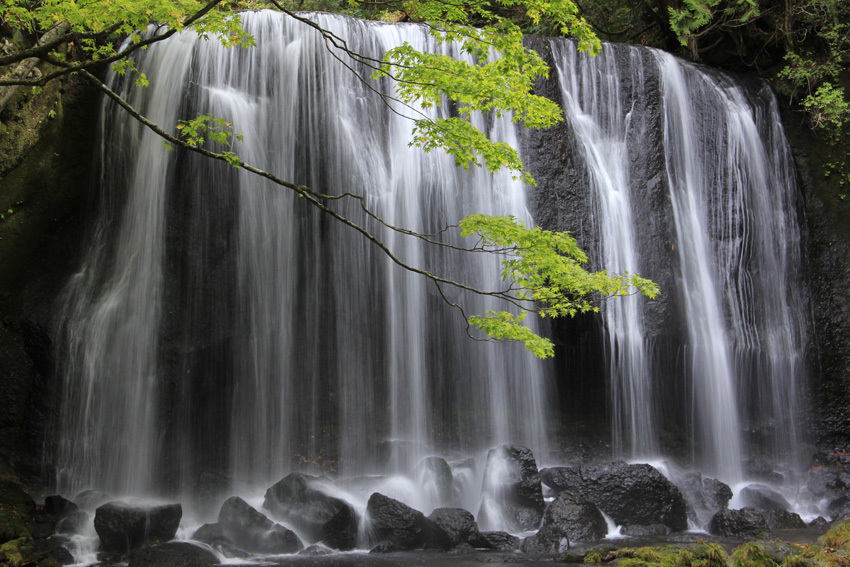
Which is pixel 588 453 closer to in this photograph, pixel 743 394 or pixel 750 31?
pixel 743 394

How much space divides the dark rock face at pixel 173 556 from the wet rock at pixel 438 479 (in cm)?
324

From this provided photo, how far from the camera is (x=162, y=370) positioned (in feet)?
32.8

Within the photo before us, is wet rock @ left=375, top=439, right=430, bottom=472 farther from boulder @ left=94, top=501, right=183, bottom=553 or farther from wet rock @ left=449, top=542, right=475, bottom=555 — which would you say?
boulder @ left=94, top=501, right=183, bottom=553

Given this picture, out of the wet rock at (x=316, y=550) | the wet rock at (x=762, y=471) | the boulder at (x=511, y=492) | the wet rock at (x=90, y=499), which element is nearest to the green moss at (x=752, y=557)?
the boulder at (x=511, y=492)

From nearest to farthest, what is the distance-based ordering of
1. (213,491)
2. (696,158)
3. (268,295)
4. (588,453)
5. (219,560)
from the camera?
(219,560)
(213,491)
(268,295)
(588,453)
(696,158)

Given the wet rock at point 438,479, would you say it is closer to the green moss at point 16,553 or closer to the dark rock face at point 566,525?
the dark rock face at point 566,525

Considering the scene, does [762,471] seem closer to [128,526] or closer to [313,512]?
[313,512]

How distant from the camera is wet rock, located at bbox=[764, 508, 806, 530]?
902 centimetres

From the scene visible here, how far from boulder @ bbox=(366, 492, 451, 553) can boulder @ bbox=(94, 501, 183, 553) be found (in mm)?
2572

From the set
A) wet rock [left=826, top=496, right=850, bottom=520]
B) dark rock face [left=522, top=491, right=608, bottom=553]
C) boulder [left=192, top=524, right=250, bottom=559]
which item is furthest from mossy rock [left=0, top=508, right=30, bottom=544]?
wet rock [left=826, top=496, right=850, bottom=520]

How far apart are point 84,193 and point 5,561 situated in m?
6.09

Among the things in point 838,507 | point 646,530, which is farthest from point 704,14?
point 646,530

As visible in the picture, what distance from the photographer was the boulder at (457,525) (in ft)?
26.3

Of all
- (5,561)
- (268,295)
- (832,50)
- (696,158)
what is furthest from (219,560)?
(832,50)
